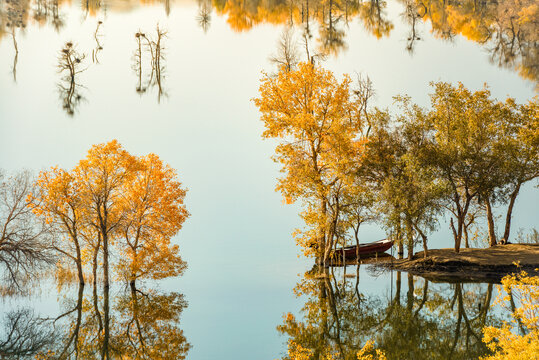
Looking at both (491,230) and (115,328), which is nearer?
(115,328)

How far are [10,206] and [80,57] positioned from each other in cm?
895

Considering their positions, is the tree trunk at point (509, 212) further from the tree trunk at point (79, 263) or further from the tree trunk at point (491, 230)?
the tree trunk at point (79, 263)

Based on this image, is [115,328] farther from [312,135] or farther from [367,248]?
[367,248]

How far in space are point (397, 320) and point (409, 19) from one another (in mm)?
20223

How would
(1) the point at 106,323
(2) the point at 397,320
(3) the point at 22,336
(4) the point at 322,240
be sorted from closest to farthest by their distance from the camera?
(3) the point at 22,336 → (2) the point at 397,320 → (1) the point at 106,323 → (4) the point at 322,240

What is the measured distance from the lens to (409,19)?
94.0 feet

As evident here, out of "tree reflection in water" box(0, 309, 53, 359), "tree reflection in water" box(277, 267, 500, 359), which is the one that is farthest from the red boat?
"tree reflection in water" box(0, 309, 53, 359)

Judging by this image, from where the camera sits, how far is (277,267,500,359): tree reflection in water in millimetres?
10562

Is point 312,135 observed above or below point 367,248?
above

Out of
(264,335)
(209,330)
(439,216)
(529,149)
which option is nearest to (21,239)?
(209,330)

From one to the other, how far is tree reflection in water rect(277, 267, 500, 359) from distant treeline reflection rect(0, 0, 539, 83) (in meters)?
13.8

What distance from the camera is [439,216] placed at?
19.7 m

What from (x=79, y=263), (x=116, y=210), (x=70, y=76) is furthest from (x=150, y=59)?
(x=79, y=263)

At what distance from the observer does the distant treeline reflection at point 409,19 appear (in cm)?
2680
